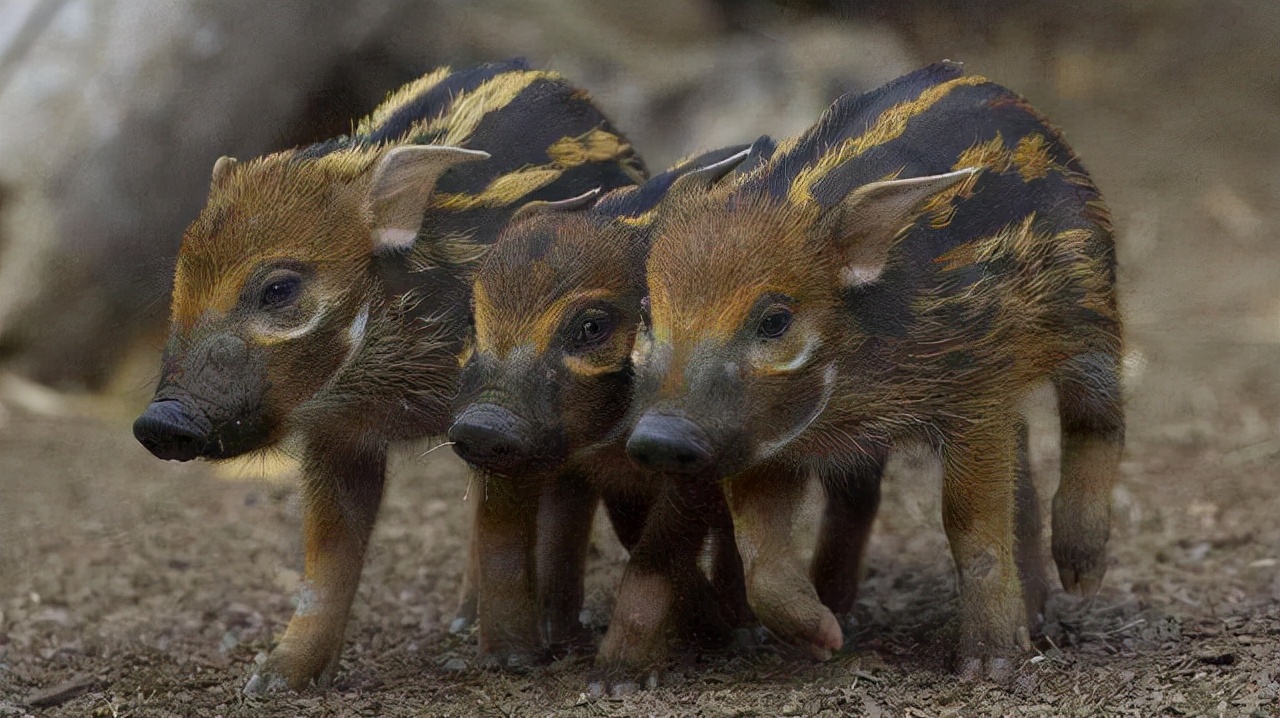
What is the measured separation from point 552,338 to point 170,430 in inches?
41.0

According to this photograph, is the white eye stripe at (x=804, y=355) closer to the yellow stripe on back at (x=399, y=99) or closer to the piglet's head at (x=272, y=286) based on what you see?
the piglet's head at (x=272, y=286)

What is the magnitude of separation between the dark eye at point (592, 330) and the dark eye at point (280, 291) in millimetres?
823

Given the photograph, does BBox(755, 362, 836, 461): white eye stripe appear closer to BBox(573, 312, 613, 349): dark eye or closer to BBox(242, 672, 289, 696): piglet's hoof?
BBox(573, 312, 613, 349): dark eye

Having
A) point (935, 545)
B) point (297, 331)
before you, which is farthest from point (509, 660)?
point (935, 545)

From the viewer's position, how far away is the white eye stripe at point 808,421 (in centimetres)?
425

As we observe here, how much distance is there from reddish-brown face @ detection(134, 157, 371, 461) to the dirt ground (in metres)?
0.65

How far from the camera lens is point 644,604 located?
4707mm

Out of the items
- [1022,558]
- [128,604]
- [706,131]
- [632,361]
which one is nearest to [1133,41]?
[706,131]

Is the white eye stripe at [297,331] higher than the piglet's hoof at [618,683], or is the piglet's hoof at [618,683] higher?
the white eye stripe at [297,331]

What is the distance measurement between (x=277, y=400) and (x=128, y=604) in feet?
7.09

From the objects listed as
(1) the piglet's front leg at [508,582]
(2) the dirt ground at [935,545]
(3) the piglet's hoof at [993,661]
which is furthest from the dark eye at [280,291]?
(3) the piglet's hoof at [993,661]

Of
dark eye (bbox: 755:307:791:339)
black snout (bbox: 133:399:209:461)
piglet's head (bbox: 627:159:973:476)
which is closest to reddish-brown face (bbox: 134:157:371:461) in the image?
black snout (bbox: 133:399:209:461)

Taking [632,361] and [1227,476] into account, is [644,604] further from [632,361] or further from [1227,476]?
[1227,476]

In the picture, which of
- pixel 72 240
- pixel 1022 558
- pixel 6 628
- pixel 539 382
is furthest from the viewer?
pixel 72 240
